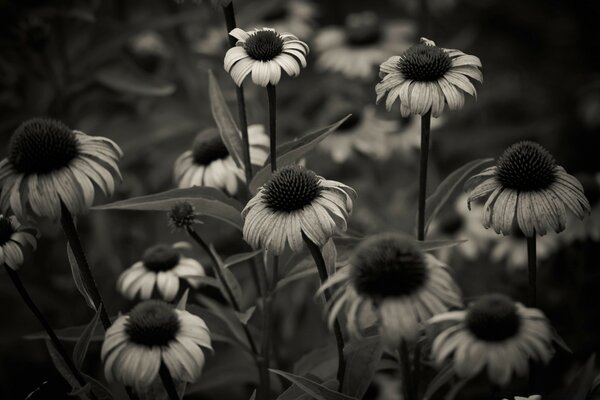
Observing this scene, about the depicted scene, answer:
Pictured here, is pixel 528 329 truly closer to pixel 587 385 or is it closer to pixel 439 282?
pixel 439 282

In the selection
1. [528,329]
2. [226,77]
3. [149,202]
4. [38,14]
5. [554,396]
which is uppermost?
[38,14]

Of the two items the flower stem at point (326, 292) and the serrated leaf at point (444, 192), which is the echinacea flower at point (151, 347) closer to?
the flower stem at point (326, 292)

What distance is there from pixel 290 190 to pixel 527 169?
46 cm

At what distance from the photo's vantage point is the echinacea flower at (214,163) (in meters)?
1.66

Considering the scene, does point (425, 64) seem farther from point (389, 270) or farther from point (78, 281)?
point (78, 281)

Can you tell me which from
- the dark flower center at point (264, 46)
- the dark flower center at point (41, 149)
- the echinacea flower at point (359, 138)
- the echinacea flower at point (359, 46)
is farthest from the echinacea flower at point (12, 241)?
the echinacea flower at point (359, 46)

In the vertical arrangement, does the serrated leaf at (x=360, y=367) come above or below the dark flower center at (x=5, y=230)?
below

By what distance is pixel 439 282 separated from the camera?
1057mm

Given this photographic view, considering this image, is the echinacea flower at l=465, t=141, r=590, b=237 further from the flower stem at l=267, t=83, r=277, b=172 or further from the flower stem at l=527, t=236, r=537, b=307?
the flower stem at l=267, t=83, r=277, b=172

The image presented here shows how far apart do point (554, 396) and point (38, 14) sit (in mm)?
2167

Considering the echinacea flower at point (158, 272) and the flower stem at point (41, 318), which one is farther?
the echinacea flower at point (158, 272)

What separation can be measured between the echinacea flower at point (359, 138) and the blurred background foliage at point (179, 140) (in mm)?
94

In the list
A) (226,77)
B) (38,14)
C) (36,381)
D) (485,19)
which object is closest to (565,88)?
(485,19)

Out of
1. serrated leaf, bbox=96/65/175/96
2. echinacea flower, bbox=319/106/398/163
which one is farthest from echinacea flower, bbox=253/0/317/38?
serrated leaf, bbox=96/65/175/96
